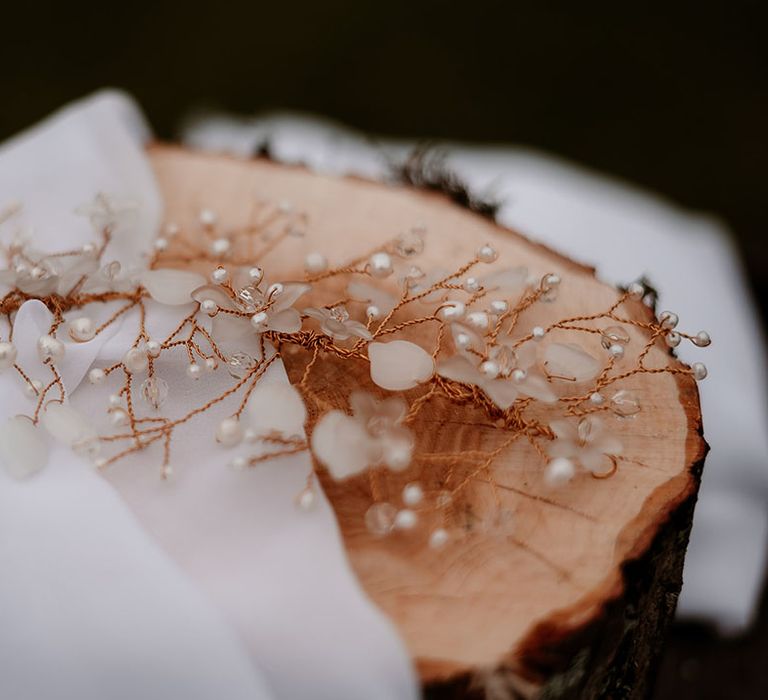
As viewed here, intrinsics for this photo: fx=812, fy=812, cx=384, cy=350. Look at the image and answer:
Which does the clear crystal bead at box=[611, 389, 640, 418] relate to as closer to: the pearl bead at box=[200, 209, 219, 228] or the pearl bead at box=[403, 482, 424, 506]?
the pearl bead at box=[403, 482, 424, 506]

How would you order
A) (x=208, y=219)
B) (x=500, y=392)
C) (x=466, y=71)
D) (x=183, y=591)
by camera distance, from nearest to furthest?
(x=183, y=591) → (x=500, y=392) → (x=208, y=219) → (x=466, y=71)

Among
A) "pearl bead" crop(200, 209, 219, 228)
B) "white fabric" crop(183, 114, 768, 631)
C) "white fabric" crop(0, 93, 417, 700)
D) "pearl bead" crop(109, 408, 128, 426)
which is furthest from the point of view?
"white fabric" crop(183, 114, 768, 631)

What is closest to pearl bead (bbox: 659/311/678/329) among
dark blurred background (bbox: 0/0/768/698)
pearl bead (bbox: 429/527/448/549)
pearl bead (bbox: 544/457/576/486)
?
pearl bead (bbox: 544/457/576/486)

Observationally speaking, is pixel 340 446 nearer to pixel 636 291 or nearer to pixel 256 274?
pixel 256 274

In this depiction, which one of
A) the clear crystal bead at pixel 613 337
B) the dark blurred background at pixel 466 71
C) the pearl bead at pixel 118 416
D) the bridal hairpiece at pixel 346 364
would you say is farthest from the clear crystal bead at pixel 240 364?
the dark blurred background at pixel 466 71

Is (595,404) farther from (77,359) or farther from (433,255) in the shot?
(77,359)

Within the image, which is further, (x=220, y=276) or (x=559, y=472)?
Result: (x=220, y=276)

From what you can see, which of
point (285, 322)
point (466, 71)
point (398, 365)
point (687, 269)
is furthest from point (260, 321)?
point (466, 71)
